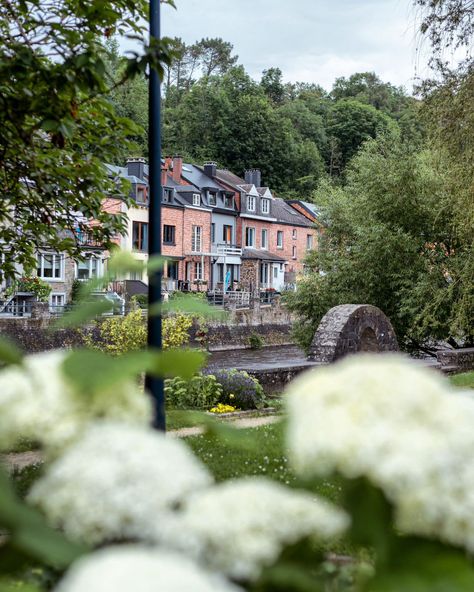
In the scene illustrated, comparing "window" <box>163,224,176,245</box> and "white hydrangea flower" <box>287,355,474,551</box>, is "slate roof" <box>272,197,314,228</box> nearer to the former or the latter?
"window" <box>163,224,176,245</box>

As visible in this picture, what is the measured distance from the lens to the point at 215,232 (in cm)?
6159

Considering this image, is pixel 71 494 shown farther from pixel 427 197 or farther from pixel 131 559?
pixel 427 197

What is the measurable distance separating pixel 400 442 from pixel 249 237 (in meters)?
64.9

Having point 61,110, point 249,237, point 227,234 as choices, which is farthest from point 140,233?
point 61,110

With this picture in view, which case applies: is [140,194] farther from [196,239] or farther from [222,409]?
[222,409]

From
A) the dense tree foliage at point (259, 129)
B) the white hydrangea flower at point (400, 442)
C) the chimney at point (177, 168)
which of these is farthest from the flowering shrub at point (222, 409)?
the dense tree foliage at point (259, 129)

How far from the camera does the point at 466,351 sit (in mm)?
19828

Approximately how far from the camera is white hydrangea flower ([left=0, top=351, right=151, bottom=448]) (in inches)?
63.8

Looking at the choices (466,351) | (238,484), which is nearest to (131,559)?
(238,484)

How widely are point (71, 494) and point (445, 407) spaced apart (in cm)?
71

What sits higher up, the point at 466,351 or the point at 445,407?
the point at 445,407

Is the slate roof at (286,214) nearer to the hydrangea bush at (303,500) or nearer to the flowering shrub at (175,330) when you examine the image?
the flowering shrub at (175,330)

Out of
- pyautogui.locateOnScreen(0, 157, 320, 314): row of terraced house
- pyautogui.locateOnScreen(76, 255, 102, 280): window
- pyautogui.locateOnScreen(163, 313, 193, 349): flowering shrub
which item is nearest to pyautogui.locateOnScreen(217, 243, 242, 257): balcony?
pyautogui.locateOnScreen(0, 157, 320, 314): row of terraced house

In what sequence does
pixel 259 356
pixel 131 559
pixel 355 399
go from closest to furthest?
pixel 131 559 < pixel 355 399 < pixel 259 356
